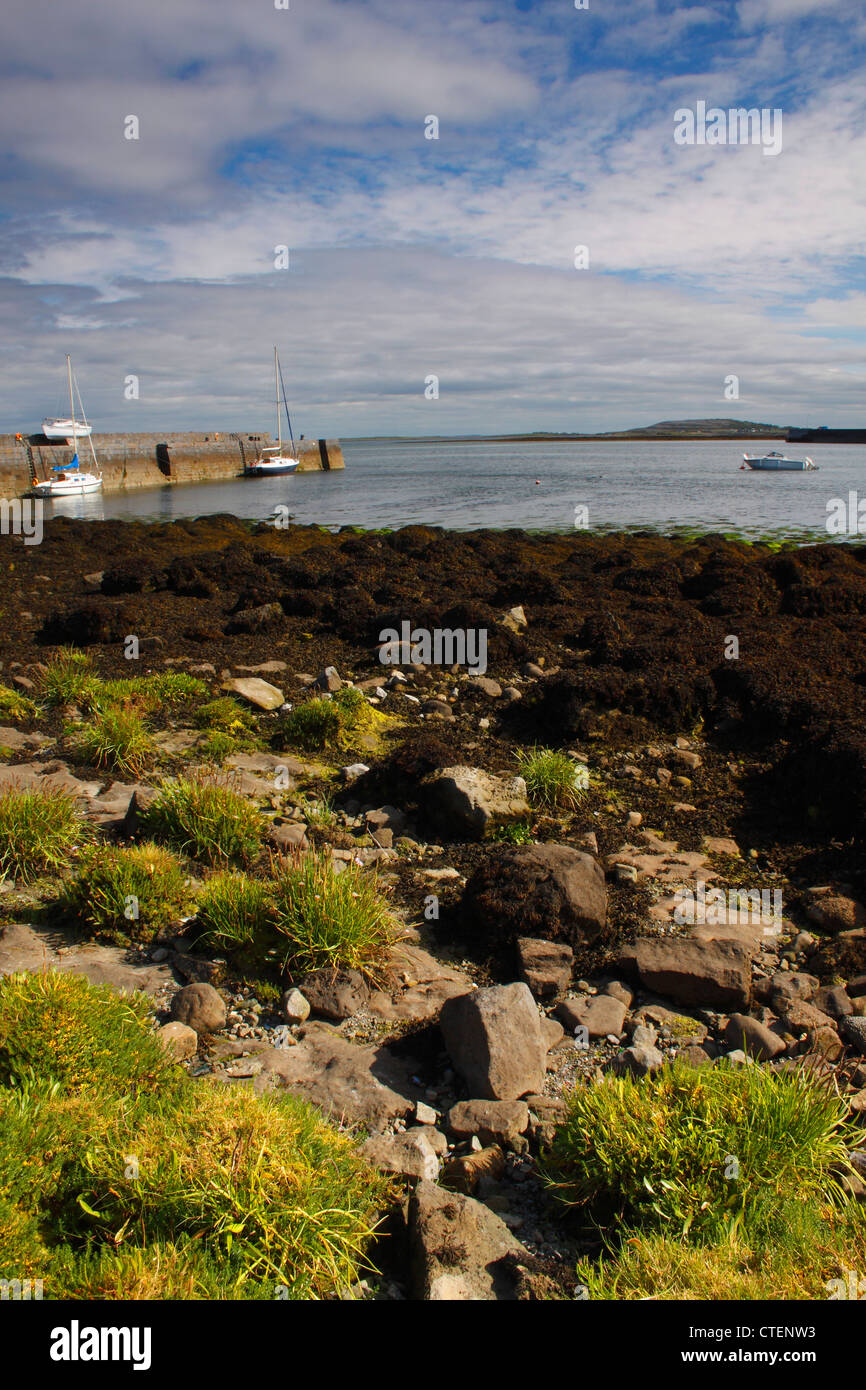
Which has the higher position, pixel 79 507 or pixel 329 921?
pixel 79 507

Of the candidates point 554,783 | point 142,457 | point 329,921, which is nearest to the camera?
point 329,921

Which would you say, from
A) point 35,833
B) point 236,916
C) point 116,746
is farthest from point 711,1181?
point 116,746

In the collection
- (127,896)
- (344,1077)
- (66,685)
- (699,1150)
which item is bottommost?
(344,1077)

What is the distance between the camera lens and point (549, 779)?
27.1 feet

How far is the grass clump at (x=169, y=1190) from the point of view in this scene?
9.91 feet

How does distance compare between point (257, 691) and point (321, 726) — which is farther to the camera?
point (257, 691)

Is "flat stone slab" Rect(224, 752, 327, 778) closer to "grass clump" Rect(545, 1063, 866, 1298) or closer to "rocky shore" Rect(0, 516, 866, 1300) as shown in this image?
"rocky shore" Rect(0, 516, 866, 1300)

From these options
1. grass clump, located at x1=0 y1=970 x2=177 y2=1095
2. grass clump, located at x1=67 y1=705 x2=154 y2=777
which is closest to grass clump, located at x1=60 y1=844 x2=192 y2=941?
A: grass clump, located at x1=0 y1=970 x2=177 y2=1095

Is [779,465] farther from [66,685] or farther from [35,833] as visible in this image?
[35,833]

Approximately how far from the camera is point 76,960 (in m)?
5.26

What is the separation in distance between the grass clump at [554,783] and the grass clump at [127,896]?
142 inches

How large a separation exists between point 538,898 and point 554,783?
2.39m

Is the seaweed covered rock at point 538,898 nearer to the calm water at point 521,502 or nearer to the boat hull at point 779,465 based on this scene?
the calm water at point 521,502
